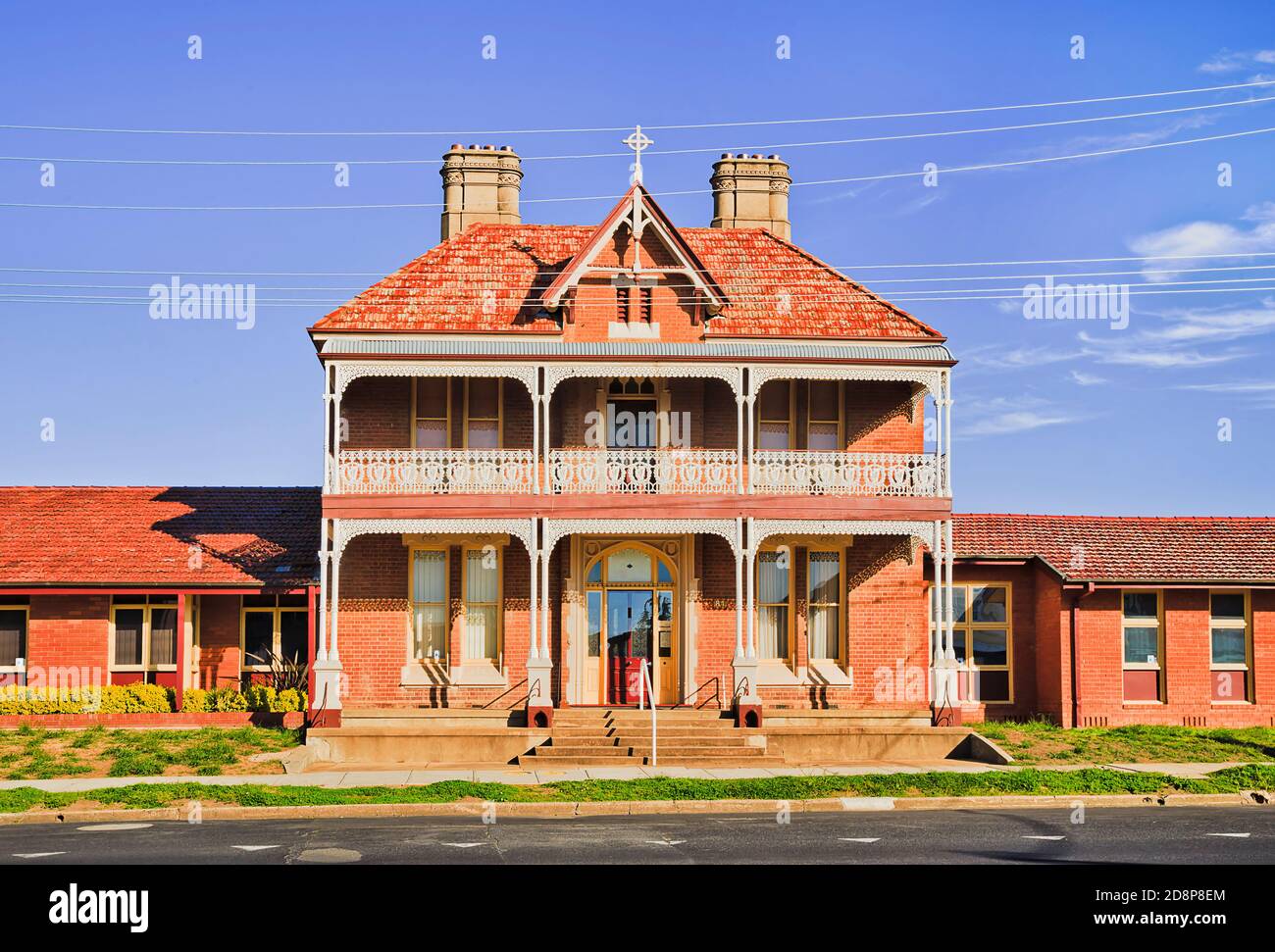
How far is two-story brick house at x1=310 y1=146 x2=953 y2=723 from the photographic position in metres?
23.8

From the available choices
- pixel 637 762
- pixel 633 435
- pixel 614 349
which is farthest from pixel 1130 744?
pixel 614 349

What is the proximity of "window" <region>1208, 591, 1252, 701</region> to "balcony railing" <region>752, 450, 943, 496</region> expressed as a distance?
6108 millimetres

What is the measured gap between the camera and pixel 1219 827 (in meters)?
15.6

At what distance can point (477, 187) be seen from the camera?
28.2 metres

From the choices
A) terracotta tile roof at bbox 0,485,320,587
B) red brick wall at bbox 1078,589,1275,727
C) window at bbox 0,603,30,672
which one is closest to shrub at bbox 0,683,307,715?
window at bbox 0,603,30,672

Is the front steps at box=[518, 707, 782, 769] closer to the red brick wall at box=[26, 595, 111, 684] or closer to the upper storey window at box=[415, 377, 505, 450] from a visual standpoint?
the upper storey window at box=[415, 377, 505, 450]

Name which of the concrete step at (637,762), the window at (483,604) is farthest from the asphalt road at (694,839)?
the window at (483,604)

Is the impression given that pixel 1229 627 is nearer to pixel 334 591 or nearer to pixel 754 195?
pixel 754 195

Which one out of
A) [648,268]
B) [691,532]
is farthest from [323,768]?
[648,268]

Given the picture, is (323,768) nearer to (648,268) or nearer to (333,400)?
(333,400)

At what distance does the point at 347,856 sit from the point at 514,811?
13.7 ft

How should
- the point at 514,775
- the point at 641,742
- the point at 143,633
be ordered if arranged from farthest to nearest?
1. the point at 143,633
2. the point at 641,742
3. the point at 514,775

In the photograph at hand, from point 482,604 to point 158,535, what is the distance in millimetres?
6657
